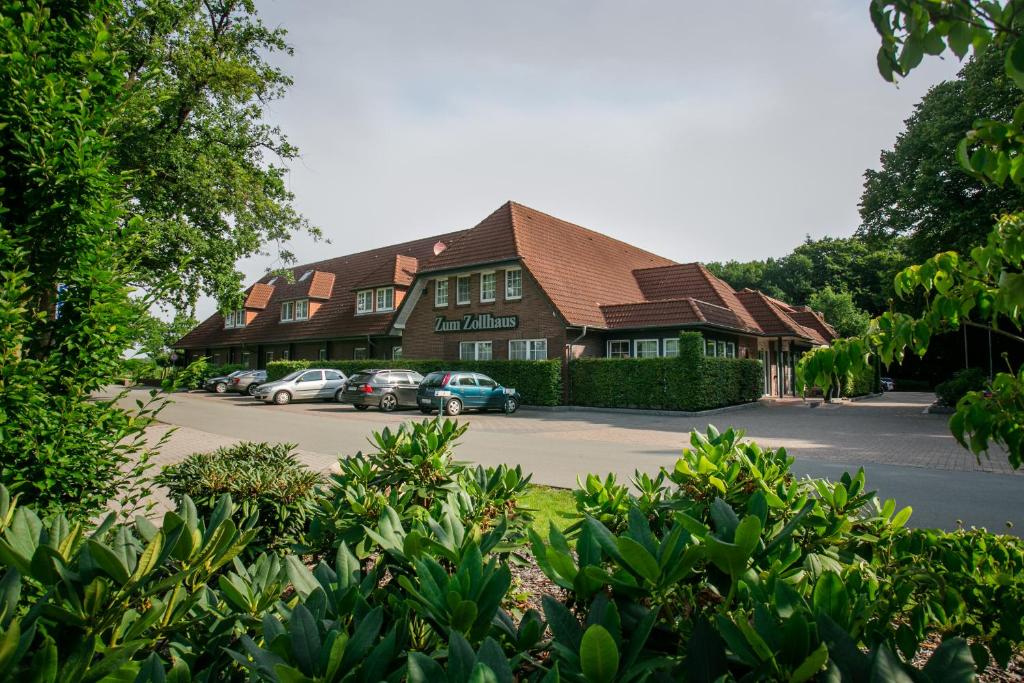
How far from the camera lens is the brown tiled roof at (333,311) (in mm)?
35134

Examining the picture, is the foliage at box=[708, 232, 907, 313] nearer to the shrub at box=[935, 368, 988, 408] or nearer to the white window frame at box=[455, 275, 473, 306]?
the shrub at box=[935, 368, 988, 408]

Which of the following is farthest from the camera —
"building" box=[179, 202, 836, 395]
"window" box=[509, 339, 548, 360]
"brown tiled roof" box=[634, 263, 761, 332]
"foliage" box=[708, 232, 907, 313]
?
"foliage" box=[708, 232, 907, 313]

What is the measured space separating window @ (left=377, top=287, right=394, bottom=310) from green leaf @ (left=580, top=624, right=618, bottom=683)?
3369cm

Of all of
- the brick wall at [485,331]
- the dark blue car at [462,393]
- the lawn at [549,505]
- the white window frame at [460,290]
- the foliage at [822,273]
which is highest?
the foliage at [822,273]

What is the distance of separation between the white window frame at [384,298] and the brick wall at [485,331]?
334 cm

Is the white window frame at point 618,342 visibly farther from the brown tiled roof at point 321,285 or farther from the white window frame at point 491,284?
the brown tiled roof at point 321,285

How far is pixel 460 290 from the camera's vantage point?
95.3 ft

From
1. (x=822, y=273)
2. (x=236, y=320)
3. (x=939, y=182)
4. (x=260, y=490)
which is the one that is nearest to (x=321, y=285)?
(x=236, y=320)

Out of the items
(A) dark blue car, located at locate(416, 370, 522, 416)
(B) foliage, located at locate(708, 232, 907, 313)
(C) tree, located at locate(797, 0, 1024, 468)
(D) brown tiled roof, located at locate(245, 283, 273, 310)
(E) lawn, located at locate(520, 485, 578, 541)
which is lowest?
(E) lawn, located at locate(520, 485, 578, 541)

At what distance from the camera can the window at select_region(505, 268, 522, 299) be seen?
→ 26.7 m

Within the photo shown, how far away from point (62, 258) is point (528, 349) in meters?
23.5

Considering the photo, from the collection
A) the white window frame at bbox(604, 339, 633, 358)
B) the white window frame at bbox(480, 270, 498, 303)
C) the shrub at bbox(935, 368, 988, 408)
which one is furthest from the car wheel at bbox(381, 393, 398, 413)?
the shrub at bbox(935, 368, 988, 408)

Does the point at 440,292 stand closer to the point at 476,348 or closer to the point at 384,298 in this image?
the point at 476,348

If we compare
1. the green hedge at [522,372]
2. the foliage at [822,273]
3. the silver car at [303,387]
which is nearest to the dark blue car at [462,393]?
the green hedge at [522,372]
